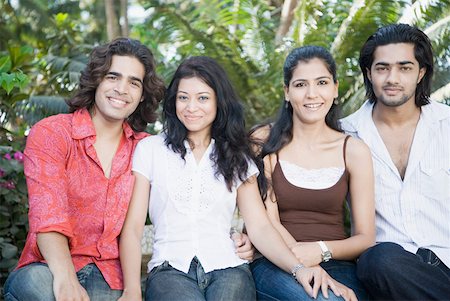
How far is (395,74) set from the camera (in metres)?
3.67

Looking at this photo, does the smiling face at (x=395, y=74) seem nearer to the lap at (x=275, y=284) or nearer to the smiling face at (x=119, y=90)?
the lap at (x=275, y=284)

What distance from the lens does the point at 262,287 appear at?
3.24 m

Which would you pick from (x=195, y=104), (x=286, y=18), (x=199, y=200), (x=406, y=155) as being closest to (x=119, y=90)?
(x=195, y=104)

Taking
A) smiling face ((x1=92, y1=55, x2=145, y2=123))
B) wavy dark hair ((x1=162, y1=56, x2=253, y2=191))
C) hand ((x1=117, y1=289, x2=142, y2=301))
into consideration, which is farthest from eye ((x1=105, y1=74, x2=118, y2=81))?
hand ((x1=117, y1=289, x2=142, y2=301))

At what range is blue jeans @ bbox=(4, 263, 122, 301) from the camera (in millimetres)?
2900

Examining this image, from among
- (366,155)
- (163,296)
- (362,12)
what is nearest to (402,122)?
(366,155)

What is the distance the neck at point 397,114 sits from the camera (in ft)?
12.2

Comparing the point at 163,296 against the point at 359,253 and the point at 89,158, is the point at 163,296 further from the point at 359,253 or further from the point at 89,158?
the point at 359,253

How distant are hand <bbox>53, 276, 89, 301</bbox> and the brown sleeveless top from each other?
118cm

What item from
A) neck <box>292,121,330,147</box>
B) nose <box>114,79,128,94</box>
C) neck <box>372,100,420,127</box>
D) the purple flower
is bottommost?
the purple flower

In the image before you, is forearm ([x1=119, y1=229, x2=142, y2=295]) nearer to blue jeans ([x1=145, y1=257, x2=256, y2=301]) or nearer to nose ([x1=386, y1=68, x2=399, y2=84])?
blue jeans ([x1=145, y1=257, x2=256, y2=301])

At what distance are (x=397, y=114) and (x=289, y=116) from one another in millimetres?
655

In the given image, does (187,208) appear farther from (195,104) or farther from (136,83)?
(136,83)

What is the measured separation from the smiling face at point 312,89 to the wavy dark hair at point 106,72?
78 cm
